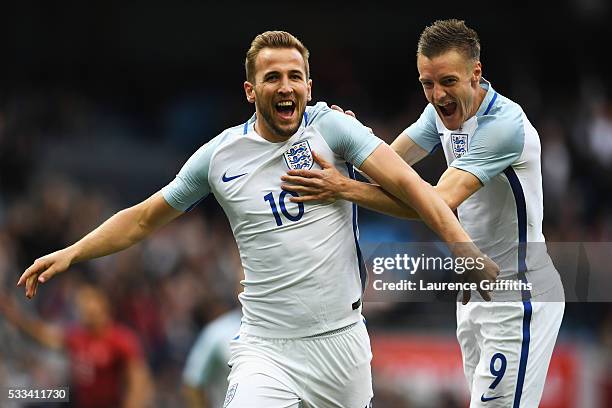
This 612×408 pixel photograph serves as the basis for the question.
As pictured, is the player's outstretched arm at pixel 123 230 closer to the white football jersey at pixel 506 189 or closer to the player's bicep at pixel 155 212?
the player's bicep at pixel 155 212

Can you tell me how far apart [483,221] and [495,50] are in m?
10.9

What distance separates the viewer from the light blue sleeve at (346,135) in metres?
5.95

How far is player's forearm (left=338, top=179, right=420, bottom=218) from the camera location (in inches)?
→ 236

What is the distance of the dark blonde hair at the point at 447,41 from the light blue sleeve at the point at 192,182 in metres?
1.20

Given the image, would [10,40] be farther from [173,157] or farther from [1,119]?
[173,157]

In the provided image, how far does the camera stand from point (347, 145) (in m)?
6.02

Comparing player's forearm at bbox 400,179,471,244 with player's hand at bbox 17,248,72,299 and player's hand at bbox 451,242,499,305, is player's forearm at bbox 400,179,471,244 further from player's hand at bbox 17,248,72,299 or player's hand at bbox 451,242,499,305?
player's hand at bbox 17,248,72,299

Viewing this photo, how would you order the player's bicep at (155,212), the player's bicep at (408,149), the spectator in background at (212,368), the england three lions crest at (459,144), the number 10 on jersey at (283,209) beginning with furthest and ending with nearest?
the spectator in background at (212,368), the player's bicep at (408,149), the player's bicep at (155,212), the england three lions crest at (459,144), the number 10 on jersey at (283,209)

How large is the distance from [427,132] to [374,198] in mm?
909

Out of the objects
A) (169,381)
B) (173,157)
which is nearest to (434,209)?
(169,381)

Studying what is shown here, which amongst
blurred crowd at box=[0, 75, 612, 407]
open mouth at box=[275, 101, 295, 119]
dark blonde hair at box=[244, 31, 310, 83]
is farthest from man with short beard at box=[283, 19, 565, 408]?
blurred crowd at box=[0, 75, 612, 407]

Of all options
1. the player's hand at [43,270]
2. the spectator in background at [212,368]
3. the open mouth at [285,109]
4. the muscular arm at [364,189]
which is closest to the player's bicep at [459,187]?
the muscular arm at [364,189]

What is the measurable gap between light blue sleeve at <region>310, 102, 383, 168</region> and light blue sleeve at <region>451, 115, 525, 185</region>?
518 millimetres

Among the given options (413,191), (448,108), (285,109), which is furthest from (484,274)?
(285,109)
